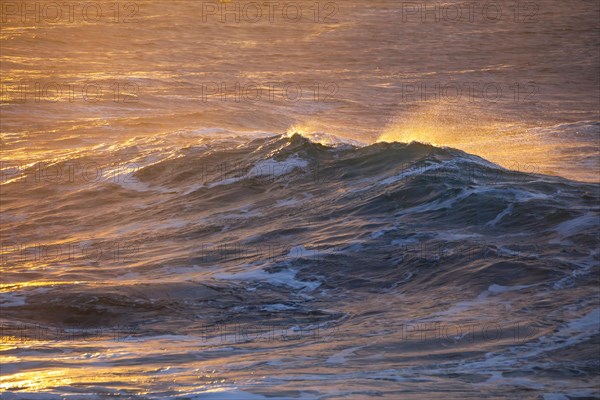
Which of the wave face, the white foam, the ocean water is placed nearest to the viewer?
the wave face

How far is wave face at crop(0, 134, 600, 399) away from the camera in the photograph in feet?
19.2

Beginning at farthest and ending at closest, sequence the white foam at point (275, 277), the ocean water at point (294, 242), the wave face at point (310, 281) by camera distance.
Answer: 1. the white foam at point (275, 277)
2. the ocean water at point (294, 242)
3. the wave face at point (310, 281)

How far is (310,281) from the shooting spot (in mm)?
8469

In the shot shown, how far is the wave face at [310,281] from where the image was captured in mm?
5844

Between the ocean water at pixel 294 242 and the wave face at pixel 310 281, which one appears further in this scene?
the ocean water at pixel 294 242

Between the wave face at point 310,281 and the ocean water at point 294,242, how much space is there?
30 mm

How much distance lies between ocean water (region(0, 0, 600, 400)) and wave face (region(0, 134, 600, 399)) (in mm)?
30

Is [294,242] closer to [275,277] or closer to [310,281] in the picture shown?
[275,277]

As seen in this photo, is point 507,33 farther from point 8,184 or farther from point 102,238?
point 102,238

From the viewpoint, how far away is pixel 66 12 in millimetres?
36688

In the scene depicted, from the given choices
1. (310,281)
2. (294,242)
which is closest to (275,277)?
(310,281)

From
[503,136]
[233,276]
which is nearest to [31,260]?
[233,276]

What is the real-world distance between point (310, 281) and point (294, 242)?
1380mm

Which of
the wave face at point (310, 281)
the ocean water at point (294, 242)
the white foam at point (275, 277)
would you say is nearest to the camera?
the wave face at point (310, 281)
